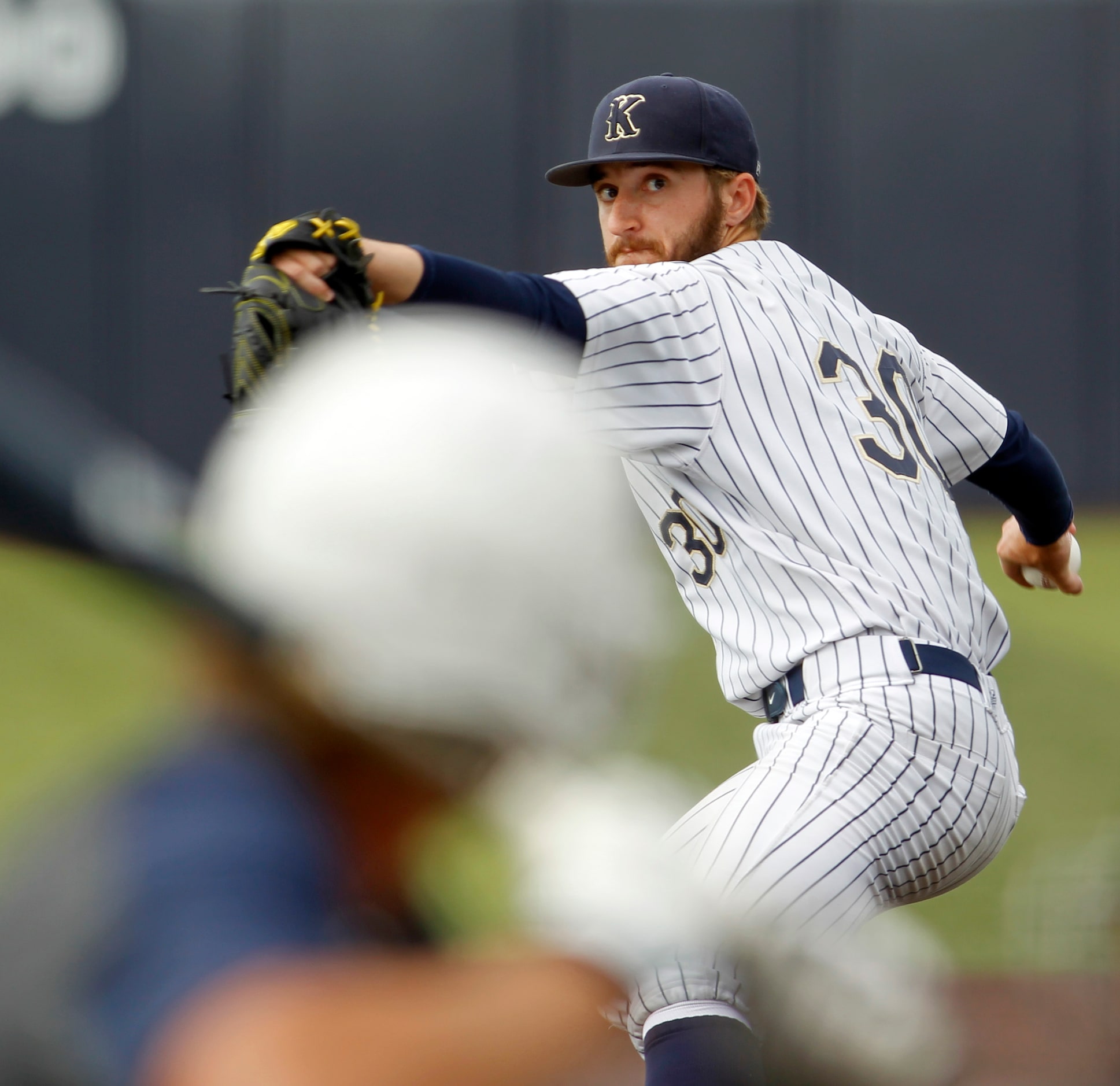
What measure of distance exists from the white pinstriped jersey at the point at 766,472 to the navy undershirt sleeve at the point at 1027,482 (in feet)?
1.40

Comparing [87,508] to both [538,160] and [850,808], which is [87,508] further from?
[538,160]

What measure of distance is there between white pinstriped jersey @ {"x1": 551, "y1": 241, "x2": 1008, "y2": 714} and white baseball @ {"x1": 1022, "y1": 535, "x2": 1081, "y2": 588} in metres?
0.59

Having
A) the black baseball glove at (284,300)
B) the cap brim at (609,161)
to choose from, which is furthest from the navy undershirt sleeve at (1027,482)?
the black baseball glove at (284,300)

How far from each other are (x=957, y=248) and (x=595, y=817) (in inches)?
349

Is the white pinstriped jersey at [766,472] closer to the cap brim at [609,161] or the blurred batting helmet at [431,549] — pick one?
the cap brim at [609,161]

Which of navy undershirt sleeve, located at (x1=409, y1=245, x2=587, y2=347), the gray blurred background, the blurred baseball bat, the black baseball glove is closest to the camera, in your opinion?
the blurred baseball bat

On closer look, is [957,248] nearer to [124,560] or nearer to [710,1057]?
[710,1057]

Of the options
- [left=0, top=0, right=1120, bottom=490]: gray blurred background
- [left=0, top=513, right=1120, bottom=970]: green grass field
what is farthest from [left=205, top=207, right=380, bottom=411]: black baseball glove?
[left=0, top=0, right=1120, bottom=490]: gray blurred background

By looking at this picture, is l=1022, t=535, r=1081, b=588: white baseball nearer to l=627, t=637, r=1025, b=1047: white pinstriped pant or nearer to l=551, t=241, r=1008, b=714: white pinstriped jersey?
l=551, t=241, r=1008, b=714: white pinstriped jersey

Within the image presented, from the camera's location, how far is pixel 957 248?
9539 mm

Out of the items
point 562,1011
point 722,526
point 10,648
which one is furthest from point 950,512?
point 10,648

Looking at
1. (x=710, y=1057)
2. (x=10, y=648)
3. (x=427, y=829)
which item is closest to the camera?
(x=427, y=829)

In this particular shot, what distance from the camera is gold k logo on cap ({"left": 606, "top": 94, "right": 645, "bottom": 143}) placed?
104 inches

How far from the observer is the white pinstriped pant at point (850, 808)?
6.63ft
